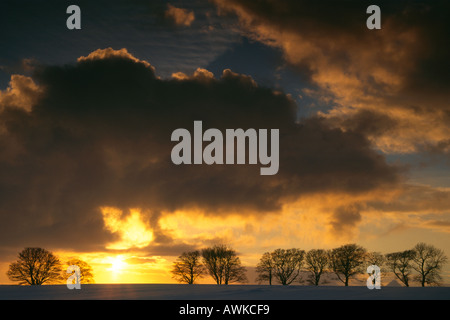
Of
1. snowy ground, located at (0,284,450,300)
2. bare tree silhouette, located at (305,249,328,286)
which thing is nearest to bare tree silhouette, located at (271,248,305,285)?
bare tree silhouette, located at (305,249,328,286)

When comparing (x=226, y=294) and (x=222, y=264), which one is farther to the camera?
(x=222, y=264)

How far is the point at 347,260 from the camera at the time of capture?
10319 cm

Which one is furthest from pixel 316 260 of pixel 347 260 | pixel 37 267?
pixel 37 267

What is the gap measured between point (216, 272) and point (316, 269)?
27715 mm

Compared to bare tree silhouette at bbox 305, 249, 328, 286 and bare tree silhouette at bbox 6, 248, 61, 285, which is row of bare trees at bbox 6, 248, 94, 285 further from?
bare tree silhouette at bbox 305, 249, 328, 286

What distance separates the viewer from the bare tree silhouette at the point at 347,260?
336 ft

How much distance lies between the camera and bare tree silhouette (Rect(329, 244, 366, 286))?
102 meters

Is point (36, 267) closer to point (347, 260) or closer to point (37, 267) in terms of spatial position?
point (37, 267)

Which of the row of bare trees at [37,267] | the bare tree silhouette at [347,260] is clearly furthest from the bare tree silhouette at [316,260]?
the row of bare trees at [37,267]
